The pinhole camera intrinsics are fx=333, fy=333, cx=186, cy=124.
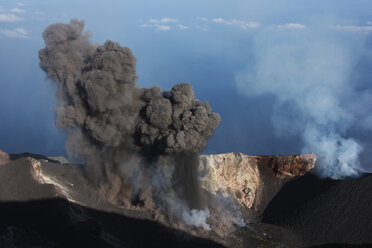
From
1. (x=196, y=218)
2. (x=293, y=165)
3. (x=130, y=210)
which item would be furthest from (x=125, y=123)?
(x=293, y=165)

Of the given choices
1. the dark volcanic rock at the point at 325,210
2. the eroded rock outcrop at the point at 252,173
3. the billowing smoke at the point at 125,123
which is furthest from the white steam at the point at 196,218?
the dark volcanic rock at the point at 325,210

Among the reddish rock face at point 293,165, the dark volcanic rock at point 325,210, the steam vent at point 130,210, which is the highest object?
the reddish rock face at point 293,165

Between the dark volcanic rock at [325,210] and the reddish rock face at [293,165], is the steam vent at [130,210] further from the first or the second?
the dark volcanic rock at [325,210]

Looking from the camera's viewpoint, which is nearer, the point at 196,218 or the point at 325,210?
the point at 196,218

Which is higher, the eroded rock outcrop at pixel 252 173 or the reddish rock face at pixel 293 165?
the reddish rock face at pixel 293 165

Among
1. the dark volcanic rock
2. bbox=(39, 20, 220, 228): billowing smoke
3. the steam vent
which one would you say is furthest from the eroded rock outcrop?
bbox=(39, 20, 220, 228): billowing smoke

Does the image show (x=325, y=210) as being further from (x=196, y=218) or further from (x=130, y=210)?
(x=130, y=210)

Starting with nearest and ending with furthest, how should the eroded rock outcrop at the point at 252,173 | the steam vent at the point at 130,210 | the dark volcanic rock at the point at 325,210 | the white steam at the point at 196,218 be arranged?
the steam vent at the point at 130,210
the white steam at the point at 196,218
the dark volcanic rock at the point at 325,210
the eroded rock outcrop at the point at 252,173
